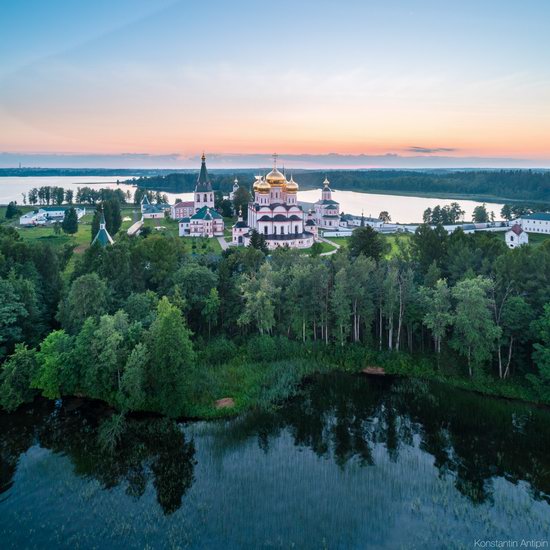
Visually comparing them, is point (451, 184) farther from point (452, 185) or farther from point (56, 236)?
point (56, 236)

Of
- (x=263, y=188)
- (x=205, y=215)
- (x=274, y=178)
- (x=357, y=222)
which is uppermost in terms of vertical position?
(x=274, y=178)

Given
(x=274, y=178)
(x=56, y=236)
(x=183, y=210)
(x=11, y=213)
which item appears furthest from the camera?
(x=11, y=213)

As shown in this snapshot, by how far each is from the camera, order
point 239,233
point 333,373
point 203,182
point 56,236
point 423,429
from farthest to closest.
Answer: point 203,182 → point 56,236 → point 239,233 → point 333,373 → point 423,429

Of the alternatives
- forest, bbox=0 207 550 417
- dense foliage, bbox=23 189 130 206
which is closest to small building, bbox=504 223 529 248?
forest, bbox=0 207 550 417

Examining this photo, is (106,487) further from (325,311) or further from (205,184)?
(205,184)

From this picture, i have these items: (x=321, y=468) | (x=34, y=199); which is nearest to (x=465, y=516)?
(x=321, y=468)

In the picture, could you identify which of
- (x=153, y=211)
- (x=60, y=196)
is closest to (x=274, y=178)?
(x=153, y=211)

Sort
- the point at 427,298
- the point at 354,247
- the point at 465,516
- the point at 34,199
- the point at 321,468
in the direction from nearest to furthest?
the point at 465,516 < the point at 321,468 < the point at 427,298 < the point at 354,247 < the point at 34,199

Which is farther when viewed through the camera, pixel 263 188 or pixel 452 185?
pixel 452 185
